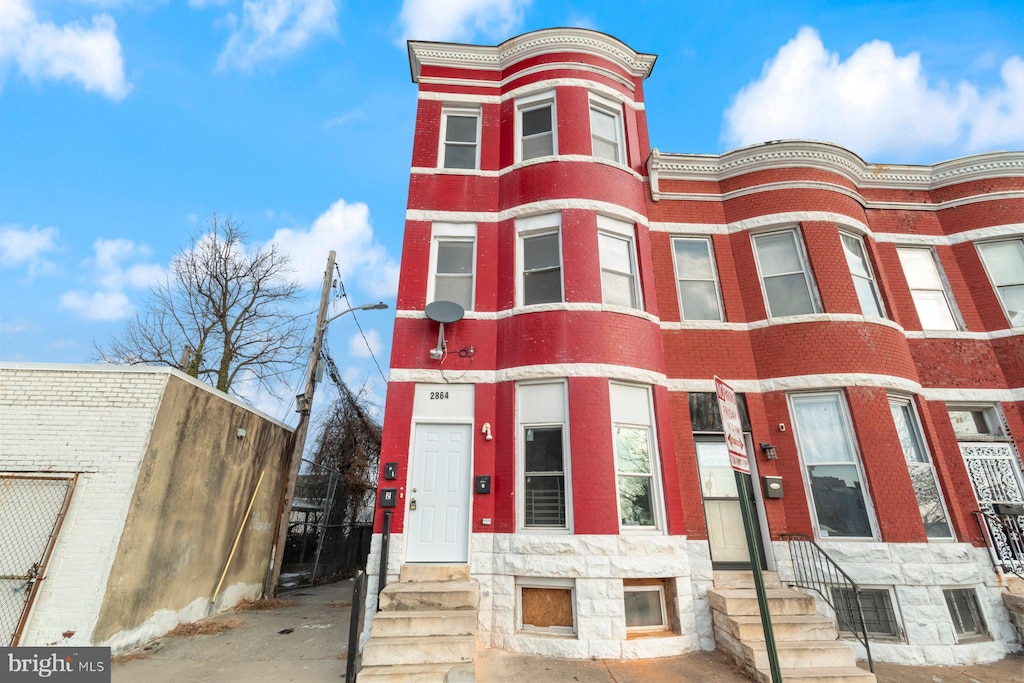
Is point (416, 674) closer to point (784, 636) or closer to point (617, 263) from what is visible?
point (784, 636)

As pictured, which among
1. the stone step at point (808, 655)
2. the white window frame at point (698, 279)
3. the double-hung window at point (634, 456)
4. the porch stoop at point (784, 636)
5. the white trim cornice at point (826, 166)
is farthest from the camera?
the white trim cornice at point (826, 166)

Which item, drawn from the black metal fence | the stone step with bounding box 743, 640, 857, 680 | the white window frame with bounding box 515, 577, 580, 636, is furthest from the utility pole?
the stone step with bounding box 743, 640, 857, 680

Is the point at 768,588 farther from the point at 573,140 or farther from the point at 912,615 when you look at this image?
the point at 573,140

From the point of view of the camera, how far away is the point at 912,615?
705 centimetres

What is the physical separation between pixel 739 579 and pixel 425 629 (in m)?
4.94

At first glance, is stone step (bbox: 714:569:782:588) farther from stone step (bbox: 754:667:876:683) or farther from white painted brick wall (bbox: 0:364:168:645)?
white painted brick wall (bbox: 0:364:168:645)

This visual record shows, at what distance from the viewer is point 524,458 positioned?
25.7 ft

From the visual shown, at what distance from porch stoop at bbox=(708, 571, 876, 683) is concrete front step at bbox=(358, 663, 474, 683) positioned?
3.57 meters

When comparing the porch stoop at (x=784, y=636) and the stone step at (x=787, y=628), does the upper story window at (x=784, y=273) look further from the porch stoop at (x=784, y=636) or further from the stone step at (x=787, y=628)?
the stone step at (x=787, y=628)

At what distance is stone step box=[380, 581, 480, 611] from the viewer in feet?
21.0

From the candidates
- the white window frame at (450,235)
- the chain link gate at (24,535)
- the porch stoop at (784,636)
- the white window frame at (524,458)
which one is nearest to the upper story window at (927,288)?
the porch stoop at (784,636)

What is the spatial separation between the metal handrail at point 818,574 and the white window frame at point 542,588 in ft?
11.7

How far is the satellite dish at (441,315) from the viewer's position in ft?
27.3

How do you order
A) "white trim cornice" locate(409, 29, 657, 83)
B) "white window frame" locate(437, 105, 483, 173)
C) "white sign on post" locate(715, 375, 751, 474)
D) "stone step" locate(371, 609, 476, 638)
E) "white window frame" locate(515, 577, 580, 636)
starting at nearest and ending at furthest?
"white sign on post" locate(715, 375, 751, 474)
"stone step" locate(371, 609, 476, 638)
"white window frame" locate(515, 577, 580, 636)
"white window frame" locate(437, 105, 483, 173)
"white trim cornice" locate(409, 29, 657, 83)
